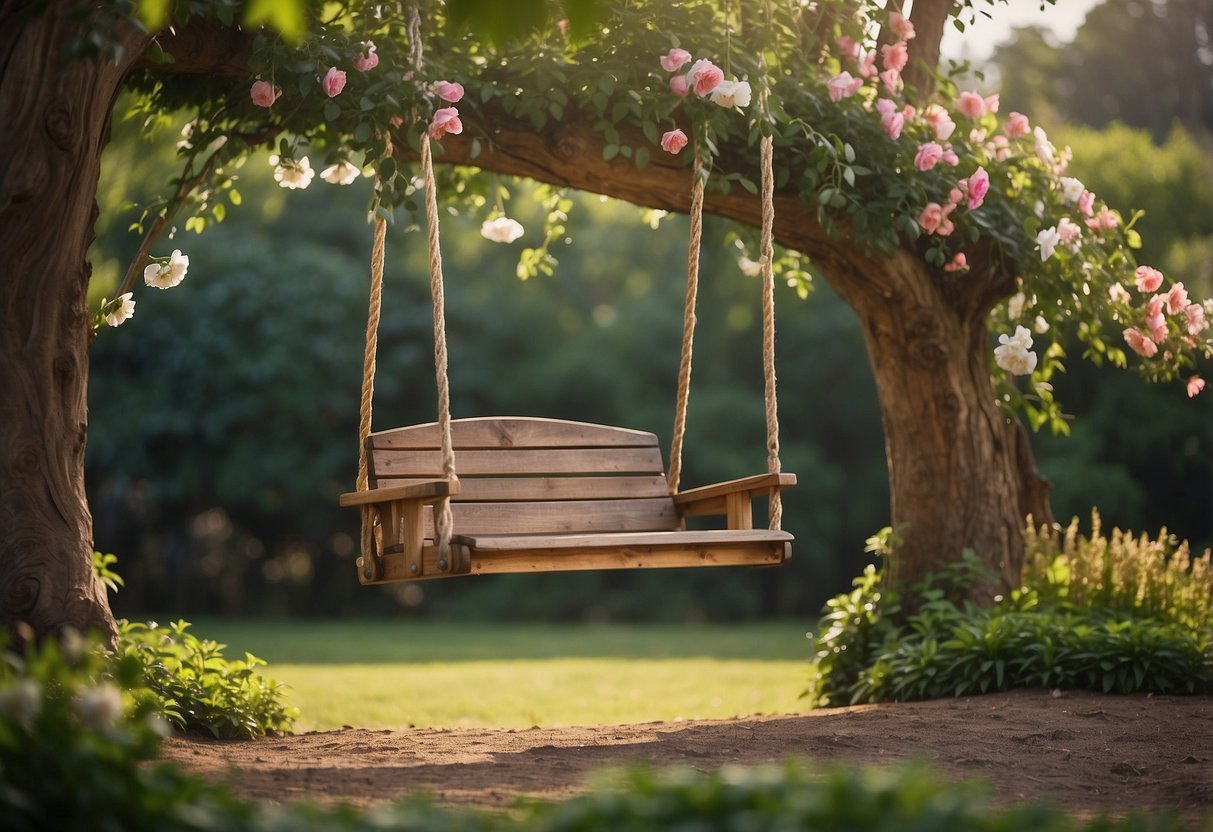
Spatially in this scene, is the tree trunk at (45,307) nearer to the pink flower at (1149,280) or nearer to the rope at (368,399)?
the rope at (368,399)

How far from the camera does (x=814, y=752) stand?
11.3ft

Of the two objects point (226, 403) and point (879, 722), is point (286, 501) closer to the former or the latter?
point (226, 403)

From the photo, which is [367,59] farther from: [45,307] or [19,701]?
[19,701]

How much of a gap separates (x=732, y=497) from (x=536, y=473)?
26.8 inches

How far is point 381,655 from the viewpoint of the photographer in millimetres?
9844

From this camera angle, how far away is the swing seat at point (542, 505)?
3.44m

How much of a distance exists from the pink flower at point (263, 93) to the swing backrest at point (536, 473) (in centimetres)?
117

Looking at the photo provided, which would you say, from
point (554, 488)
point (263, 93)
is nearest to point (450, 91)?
point (263, 93)

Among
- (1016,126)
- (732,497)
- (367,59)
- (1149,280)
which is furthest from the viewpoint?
(1016,126)

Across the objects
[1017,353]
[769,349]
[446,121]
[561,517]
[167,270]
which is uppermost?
[446,121]

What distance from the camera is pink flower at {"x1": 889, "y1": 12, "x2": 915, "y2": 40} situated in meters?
4.88

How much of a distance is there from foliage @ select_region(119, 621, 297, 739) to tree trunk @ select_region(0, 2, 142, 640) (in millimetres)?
347

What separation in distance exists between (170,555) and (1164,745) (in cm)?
1388

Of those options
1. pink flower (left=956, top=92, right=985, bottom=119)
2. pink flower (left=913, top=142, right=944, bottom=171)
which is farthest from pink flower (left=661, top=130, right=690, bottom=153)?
pink flower (left=956, top=92, right=985, bottom=119)
